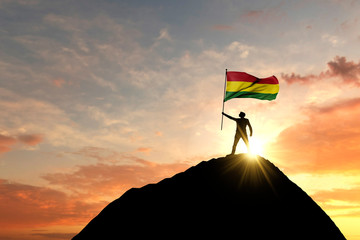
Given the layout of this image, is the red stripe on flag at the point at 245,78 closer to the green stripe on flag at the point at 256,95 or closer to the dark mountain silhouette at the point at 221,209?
the green stripe on flag at the point at 256,95

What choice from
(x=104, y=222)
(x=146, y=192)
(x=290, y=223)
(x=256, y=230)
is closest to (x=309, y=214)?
(x=290, y=223)

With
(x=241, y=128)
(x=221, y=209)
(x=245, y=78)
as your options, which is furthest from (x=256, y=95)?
(x=221, y=209)

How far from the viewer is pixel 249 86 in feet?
69.7

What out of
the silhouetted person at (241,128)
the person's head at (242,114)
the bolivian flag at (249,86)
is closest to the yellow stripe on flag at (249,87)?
the bolivian flag at (249,86)

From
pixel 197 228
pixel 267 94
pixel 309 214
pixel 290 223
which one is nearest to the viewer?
pixel 197 228

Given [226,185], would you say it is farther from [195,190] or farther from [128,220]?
[128,220]

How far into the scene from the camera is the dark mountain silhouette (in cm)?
1666

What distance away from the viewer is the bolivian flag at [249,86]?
2074 centimetres

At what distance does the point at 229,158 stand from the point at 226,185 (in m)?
1.86

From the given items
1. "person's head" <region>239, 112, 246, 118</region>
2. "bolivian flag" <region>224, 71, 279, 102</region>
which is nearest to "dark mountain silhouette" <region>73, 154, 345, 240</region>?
"person's head" <region>239, 112, 246, 118</region>

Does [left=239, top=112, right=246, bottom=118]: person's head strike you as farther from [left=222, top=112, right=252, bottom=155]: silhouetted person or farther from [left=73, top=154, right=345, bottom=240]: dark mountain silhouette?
[left=73, top=154, right=345, bottom=240]: dark mountain silhouette

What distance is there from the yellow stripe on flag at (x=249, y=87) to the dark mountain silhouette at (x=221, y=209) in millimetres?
3800

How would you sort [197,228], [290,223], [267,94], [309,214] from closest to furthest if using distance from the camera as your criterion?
1. [197,228]
2. [290,223]
3. [309,214]
4. [267,94]

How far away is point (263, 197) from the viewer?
17.8m
